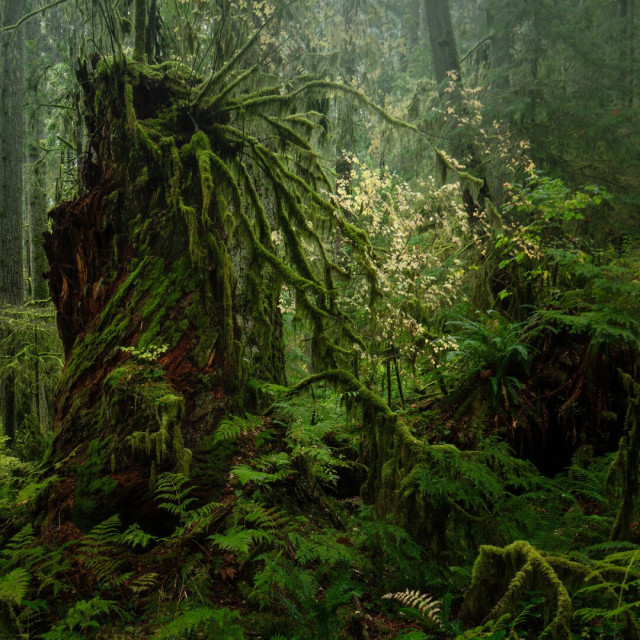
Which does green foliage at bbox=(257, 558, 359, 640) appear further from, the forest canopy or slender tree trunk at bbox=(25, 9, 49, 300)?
slender tree trunk at bbox=(25, 9, 49, 300)

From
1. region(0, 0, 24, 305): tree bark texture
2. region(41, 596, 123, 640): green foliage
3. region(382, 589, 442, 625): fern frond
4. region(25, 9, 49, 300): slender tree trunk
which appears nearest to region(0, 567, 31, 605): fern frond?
region(41, 596, 123, 640): green foliage

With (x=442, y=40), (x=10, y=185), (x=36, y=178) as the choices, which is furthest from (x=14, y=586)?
(x=442, y=40)

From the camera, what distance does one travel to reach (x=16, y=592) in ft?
9.07

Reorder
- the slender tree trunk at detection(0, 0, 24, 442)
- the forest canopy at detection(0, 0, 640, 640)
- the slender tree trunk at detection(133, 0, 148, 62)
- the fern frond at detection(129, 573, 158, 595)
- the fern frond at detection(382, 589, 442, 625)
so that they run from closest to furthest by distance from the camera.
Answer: the fern frond at detection(382, 589, 442, 625) → the forest canopy at detection(0, 0, 640, 640) → the fern frond at detection(129, 573, 158, 595) → the slender tree trunk at detection(133, 0, 148, 62) → the slender tree trunk at detection(0, 0, 24, 442)

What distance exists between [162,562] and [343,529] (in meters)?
1.54

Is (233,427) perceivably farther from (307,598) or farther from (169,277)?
(169,277)

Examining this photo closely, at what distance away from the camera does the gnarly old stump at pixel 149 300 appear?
3758 mm

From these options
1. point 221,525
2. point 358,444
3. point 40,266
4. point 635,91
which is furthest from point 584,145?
point 40,266

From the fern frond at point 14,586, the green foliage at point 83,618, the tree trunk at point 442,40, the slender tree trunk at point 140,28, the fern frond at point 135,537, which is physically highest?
the tree trunk at point 442,40

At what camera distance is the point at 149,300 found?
4.39 metres

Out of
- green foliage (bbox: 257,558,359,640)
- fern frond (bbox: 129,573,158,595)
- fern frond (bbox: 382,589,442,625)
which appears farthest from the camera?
fern frond (bbox: 129,573,158,595)

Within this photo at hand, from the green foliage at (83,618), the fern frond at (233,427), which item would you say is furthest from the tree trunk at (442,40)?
the green foliage at (83,618)

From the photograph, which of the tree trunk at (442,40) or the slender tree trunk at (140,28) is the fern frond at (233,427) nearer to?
the slender tree trunk at (140,28)

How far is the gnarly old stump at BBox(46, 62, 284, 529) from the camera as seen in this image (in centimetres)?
376
